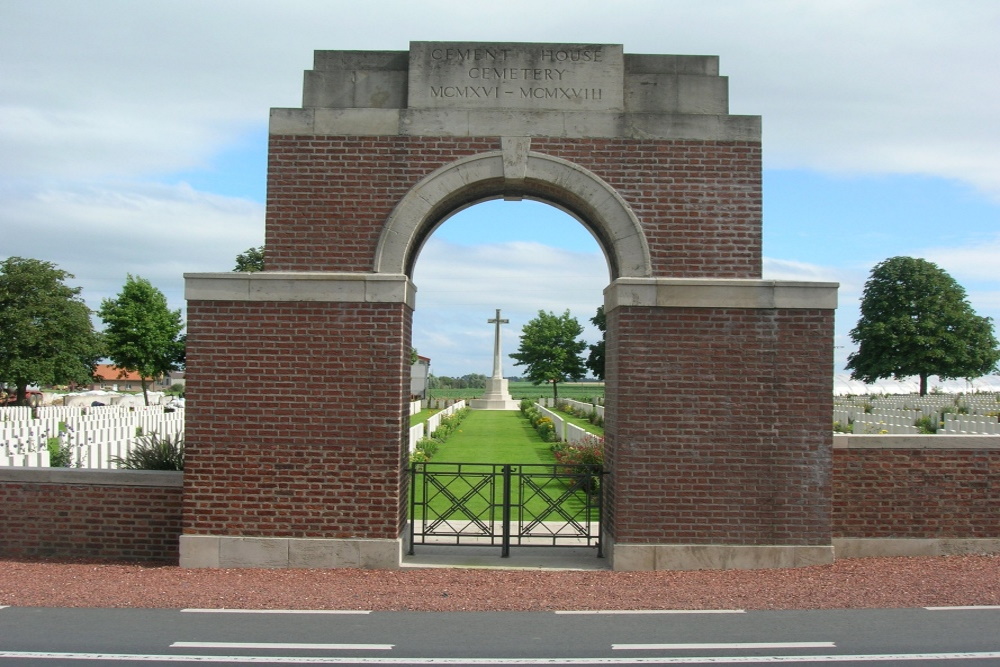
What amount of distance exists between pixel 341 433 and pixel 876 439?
5432mm

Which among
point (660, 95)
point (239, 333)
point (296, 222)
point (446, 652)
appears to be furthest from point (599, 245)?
point (446, 652)

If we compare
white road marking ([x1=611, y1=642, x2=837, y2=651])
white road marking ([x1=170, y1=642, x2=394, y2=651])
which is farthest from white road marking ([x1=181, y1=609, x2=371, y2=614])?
white road marking ([x1=611, y1=642, x2=837, y2=651])

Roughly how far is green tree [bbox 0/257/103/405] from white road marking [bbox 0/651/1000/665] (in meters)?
38.2

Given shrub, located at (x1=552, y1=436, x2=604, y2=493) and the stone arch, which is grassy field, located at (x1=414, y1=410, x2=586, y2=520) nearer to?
shrub, located at (x1=552, y1=436, x2=604, y2=493)

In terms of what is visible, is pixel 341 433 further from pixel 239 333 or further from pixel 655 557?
pixel 655 557

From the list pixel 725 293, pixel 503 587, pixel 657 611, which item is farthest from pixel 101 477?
pixel 725 293

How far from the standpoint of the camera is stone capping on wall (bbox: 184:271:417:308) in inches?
330

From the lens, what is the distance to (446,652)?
583 cm

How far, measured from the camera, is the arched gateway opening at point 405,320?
27.4 feet

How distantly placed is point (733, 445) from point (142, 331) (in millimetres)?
44207

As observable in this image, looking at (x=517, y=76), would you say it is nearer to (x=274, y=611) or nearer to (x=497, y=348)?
(x=274, y=611)

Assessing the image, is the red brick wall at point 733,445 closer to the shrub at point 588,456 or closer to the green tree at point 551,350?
the shrub at point 588,456

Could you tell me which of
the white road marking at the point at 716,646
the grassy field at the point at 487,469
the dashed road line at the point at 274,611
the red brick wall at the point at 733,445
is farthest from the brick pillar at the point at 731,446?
the dashed road line at the point at 274,611

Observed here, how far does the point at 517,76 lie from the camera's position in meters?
8.70
